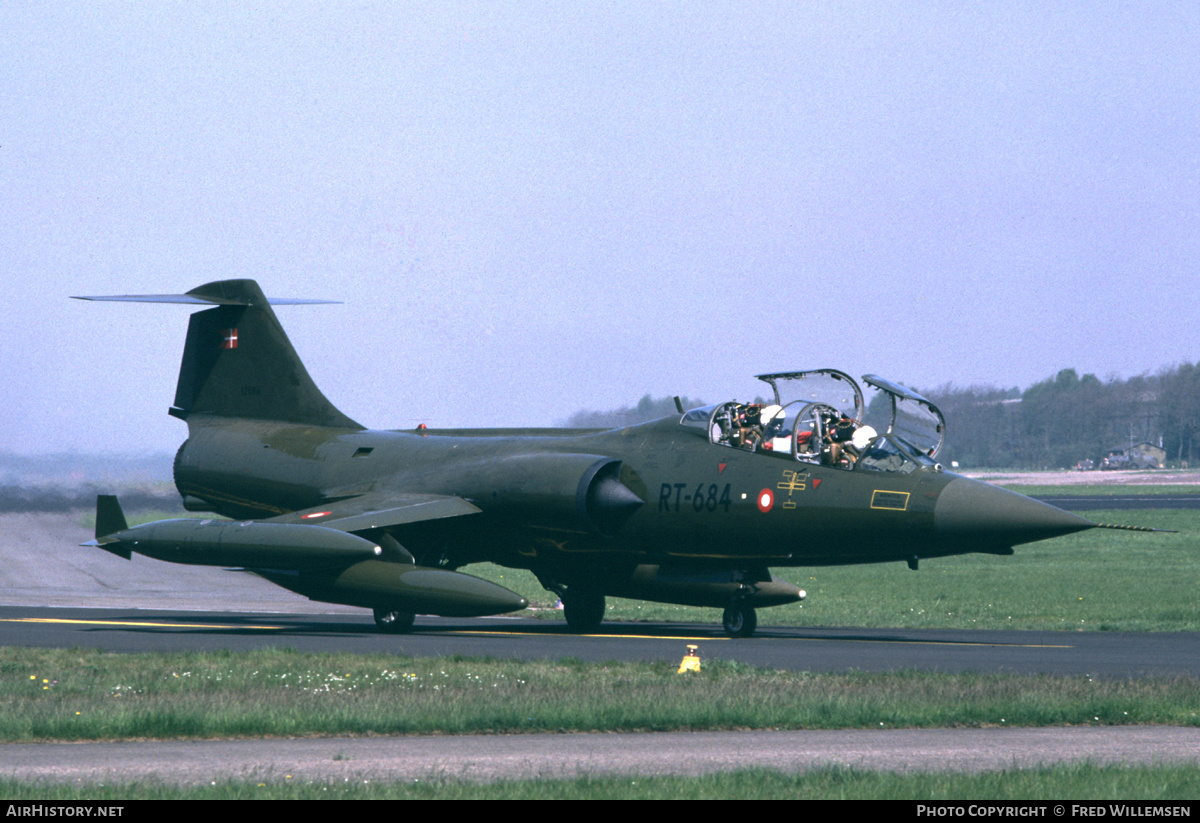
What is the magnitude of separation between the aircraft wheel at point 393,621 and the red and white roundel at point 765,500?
6.43 metres

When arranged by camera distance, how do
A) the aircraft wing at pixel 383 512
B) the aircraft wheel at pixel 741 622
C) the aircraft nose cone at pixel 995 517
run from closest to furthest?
the aircraft nose cone at pixel 995 517, the aircraft wheel at pixel 741 622, the aircraft wing at pixel 383 512

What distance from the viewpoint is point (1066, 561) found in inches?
1807

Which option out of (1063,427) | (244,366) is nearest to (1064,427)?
(1063,427)

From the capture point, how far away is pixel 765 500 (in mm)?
22406

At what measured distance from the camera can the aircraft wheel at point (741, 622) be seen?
77.0ft

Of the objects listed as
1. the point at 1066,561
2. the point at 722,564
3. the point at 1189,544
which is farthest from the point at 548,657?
the point at 1189,544

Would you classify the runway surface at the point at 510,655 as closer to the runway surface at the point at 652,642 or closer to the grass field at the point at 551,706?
the runway surface at the point at 652,642

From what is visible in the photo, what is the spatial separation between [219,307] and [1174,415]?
144 meters

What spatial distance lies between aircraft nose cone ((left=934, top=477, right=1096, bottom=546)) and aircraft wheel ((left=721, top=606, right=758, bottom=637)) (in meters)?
3.92

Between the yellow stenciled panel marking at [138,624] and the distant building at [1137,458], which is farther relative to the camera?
the distant building at [1137,458]

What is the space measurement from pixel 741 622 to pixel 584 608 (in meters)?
3.46

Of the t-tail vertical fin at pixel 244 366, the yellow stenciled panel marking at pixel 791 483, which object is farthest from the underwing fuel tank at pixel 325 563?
the t-tail vertical fin at pixel 244 366

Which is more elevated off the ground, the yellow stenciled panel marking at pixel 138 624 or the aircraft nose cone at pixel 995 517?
the aircraft nose cone at pixel 995 517
